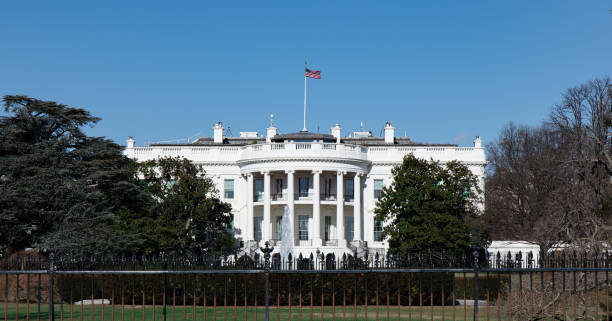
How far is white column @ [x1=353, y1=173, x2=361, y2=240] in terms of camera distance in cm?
6194

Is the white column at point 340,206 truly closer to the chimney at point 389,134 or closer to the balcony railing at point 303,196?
the balcony railing at point 303,196

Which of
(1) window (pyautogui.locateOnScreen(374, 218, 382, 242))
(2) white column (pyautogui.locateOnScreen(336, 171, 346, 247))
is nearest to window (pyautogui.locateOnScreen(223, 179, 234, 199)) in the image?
(2) white column (pyautogui.locateOnScreen(336, 171, 346, 247))

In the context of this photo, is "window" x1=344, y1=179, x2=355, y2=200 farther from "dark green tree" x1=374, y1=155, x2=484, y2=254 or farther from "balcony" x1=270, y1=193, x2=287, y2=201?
"dark green tree" x1=374, y1=155, x2=484, y2=254

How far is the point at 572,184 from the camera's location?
159ft

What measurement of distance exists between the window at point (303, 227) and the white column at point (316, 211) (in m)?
2.00

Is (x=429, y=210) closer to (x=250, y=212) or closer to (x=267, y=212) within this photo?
(x=267, y=212)

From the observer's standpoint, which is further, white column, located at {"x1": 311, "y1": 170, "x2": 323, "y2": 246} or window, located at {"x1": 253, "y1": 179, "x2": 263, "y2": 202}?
window, located at {"x1": 253, "y1": 179, "x2": 263, "y2": 202}

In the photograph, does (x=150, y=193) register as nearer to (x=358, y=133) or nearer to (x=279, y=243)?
(x=279, y=243)

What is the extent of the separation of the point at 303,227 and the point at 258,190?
5397 mm

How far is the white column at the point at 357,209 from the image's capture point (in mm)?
61938

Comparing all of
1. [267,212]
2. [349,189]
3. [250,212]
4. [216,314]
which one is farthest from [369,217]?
[216,314]

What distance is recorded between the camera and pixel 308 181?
63.4m

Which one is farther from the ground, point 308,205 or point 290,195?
point 290,195

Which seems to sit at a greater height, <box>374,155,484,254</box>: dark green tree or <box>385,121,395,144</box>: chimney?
<box>385,121,395,144</box>: chimney
